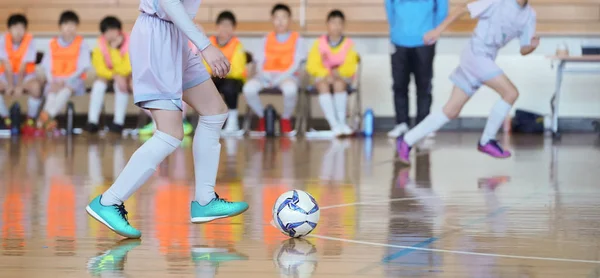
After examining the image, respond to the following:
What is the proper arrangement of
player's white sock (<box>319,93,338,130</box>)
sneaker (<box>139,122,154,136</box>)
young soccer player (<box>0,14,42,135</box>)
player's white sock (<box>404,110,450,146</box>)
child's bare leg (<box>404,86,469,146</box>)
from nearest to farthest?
child's bare leg (<box>404,86,469,146</box>), player's white sock (<box>404,110,450,146</box>), player's white sock (<box>319,93,338,130</box>), sneaker (<box>139,122,154,136</box>), young soccer player (<box>0,14,42,135</box>)

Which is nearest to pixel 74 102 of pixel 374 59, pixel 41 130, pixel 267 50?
pixel 41 130

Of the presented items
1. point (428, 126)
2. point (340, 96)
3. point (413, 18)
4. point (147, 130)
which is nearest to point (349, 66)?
point (340, 96)

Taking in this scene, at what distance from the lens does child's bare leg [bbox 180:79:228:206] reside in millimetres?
4758

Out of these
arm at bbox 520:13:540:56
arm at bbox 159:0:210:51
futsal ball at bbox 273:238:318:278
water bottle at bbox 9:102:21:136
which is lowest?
water bottle at bbox 9:102:21:136

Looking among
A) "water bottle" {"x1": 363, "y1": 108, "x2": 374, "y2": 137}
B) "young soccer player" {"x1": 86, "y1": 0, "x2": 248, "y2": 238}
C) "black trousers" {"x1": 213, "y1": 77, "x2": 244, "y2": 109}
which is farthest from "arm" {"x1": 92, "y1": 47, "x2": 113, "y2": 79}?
"young soccer player" {"x1": 86, "y1": 0, "x2": 248, "y2": 238}

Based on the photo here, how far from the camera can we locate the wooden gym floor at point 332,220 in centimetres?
378

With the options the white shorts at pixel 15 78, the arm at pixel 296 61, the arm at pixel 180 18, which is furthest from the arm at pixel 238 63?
the arm at pixel 180 18

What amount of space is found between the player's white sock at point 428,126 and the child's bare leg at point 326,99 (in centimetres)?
424

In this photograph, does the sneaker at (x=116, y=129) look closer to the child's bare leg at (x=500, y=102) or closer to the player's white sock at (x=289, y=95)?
the player's white sock at (x=289, y=95)

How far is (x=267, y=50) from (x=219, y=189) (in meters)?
6.65

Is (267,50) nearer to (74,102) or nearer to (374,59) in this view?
(374,59)

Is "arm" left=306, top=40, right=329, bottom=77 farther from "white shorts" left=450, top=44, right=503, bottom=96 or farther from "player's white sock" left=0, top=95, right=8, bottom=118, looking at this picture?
"white shorts" left=450, top=44, right=503, bottom=96

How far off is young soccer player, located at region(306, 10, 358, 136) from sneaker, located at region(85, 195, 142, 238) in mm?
8332

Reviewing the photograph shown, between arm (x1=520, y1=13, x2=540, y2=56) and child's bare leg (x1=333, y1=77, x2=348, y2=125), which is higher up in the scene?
arm (x1=520, y1=13, x2=540, y2=56)
